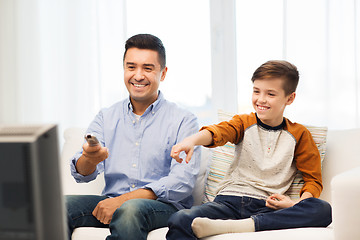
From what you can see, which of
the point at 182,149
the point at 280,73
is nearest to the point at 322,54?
the point at 280,73

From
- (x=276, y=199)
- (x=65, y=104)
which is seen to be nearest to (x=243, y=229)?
(x=276, y=199)

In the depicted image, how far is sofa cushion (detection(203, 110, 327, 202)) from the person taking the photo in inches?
77.5

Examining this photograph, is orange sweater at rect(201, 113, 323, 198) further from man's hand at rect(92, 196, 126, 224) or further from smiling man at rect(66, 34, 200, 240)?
man's hand at rect(92, 196, 126, 224)

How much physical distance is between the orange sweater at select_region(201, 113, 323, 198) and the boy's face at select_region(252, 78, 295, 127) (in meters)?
0.07

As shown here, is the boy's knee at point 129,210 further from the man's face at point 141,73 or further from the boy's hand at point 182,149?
the man's face at point 141,73

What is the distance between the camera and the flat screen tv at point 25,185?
2.22 feet

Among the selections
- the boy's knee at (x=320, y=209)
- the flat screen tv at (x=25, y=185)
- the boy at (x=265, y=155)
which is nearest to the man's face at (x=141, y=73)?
the boy at (x=265, y=155)

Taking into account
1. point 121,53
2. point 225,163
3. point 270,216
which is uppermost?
point 121,53

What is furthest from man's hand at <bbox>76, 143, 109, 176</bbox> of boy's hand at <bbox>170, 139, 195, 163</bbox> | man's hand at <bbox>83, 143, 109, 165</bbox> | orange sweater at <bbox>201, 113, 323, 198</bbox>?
orange sweater at <bbox>201, 113, 323, 198</bbox>

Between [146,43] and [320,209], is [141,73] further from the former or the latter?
[320,209]

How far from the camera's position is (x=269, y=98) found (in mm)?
1940

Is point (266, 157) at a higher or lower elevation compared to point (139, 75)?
lower

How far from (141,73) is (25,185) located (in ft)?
4.58

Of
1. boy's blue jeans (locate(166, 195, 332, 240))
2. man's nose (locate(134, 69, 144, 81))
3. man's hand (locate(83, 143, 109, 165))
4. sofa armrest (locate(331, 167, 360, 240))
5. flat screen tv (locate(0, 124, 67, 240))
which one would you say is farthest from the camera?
man's nose (locate(134, 69, 144, 81))
